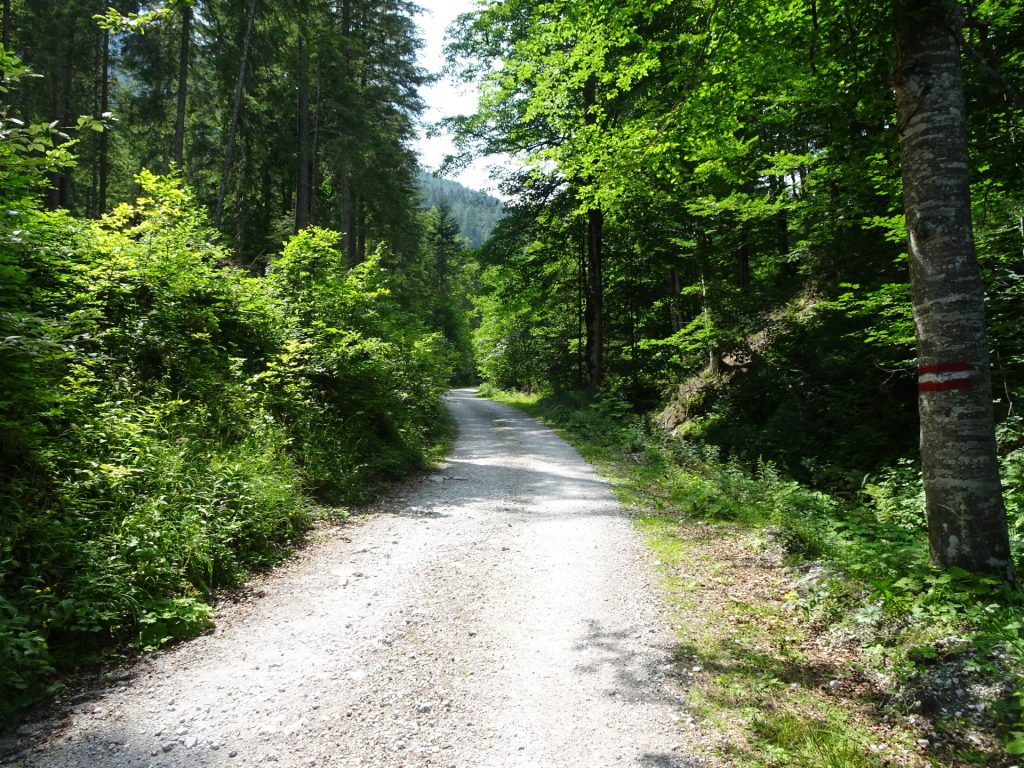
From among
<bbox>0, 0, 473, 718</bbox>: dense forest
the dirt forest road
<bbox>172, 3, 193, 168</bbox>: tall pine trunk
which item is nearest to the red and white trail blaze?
the dirt forest road

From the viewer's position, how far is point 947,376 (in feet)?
11.9

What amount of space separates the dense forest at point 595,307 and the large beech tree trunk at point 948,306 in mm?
17

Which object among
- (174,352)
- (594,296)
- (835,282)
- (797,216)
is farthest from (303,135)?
(835,282)

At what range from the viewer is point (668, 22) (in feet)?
24.0

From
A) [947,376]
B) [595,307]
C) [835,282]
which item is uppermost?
[595,307]

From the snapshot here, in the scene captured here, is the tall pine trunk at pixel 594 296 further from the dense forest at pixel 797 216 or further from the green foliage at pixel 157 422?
the green foliage at pixel 157 422

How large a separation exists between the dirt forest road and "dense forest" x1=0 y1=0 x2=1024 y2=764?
63 centimetres

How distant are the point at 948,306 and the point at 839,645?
2.52 metres

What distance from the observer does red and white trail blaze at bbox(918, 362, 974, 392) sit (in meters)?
3.57

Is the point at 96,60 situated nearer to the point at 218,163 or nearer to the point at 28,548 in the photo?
the point at 218,163

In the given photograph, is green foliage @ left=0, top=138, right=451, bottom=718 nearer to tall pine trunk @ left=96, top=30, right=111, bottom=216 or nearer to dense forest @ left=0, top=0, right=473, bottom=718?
dense forest @ left=0, top=0, right=473, bottom=718

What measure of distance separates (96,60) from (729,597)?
2887cm

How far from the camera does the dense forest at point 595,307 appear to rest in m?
3.64

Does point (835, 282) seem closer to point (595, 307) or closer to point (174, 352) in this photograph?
point (595, 307)
